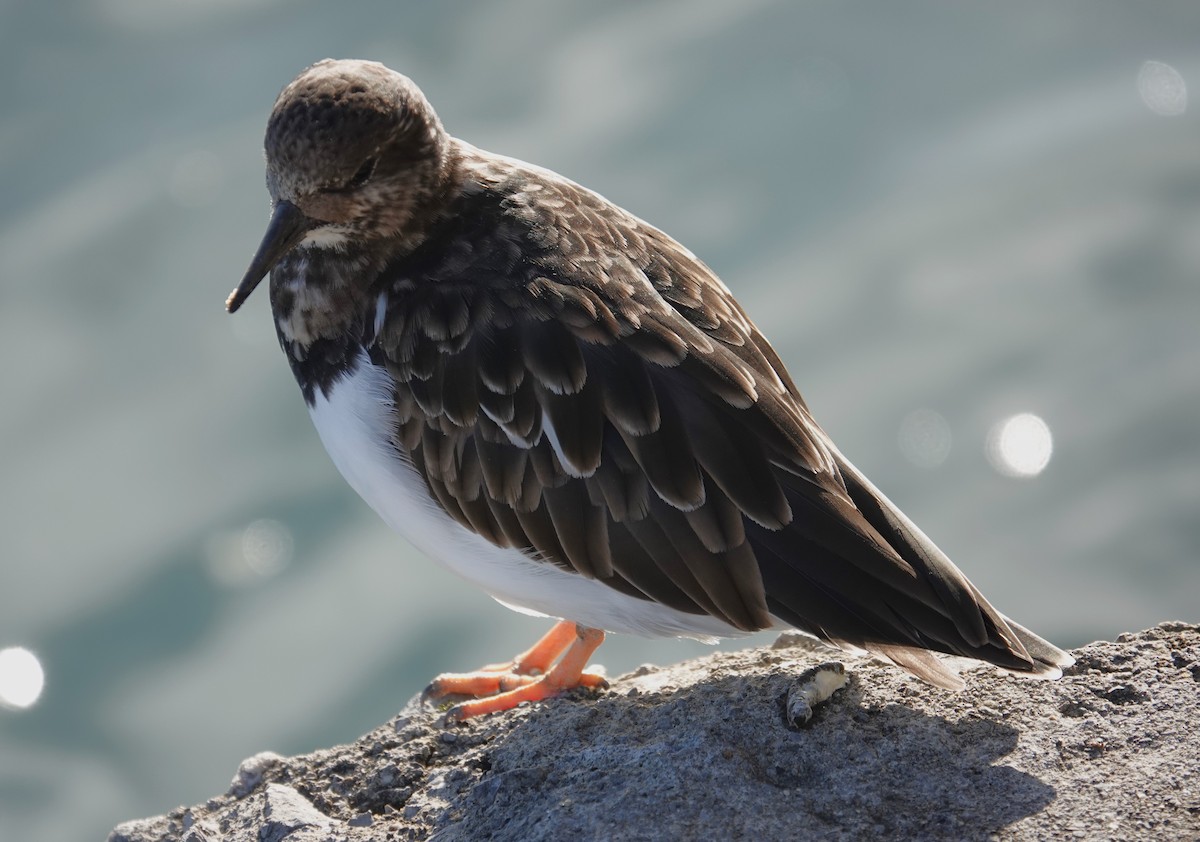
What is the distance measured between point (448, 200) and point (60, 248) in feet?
16.9

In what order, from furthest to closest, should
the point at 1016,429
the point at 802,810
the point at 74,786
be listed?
1. the point at 1016,429
2. the point at 74,786
3. the point at 802,810

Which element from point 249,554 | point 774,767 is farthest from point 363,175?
point 249,554

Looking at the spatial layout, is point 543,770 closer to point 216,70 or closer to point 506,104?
point 506,104

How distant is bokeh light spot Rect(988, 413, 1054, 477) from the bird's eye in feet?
16.0

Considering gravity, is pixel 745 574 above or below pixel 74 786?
below

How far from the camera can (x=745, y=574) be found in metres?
3.86

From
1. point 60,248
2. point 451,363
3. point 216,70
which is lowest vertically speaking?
point 451,363

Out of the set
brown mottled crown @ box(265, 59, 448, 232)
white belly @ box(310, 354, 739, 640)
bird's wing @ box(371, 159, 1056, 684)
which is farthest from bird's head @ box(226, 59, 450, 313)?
white belly @ box(310, 354, 739, 640)

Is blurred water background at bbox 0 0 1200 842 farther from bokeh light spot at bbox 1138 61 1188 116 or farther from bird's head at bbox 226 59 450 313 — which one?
bird's head at bbox 226 59 450 313

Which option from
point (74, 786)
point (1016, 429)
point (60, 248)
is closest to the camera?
point (74, 786)

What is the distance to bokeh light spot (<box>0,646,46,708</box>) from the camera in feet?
24.2

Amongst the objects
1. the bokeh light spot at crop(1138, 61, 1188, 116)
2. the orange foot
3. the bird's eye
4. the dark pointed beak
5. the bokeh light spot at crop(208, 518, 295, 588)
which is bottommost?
the orange foot

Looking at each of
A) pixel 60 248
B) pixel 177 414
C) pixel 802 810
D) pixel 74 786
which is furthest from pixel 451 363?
pixel 60 248

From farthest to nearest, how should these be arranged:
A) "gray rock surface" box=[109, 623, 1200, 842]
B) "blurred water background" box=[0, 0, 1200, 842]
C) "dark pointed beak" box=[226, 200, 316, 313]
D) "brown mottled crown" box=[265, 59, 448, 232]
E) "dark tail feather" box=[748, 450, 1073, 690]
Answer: "blurred water background" box=[0, 0, 1200, 842]
"dark pointed beak" box=[226, 200, 316, 313]
"brown mottled crown" box=[265, 59, 448, 232]
"dark tail feather" box=[748, 450, 1073, 690]
"gray rock surface" box=[109, 623, 1200, 842]
